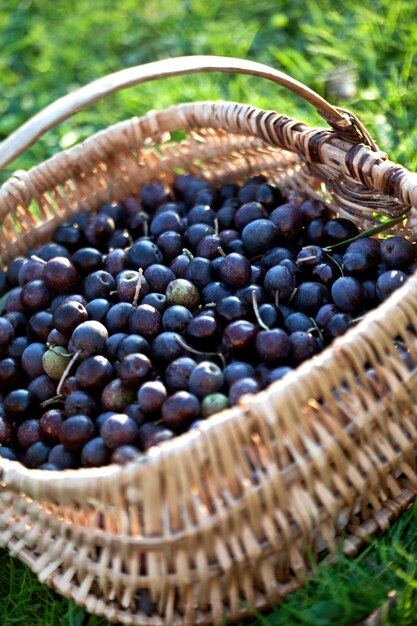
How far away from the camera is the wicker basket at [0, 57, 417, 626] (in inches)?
50.9

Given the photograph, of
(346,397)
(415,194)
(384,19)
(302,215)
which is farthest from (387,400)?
(384,19)

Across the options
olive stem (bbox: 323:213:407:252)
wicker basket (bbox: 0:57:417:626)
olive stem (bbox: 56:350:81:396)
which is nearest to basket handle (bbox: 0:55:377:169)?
wicker basket (bbox: 0:57:417:626)

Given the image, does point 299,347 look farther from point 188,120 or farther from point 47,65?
point 47,65

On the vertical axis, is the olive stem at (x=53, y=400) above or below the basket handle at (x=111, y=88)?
below

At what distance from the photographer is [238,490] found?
51.6 inches

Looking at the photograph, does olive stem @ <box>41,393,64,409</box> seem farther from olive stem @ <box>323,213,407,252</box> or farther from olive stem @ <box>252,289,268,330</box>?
olive stem @ <box>323,213,407,252</box>

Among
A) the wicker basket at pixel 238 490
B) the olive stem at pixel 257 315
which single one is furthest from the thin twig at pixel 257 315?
the wicker basket at pixel 238 490

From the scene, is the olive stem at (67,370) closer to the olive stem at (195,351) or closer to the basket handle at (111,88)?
the olive stem at (195,351)

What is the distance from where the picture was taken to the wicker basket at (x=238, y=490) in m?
1.29

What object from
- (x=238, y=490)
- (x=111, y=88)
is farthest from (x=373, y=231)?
(x=238, y=490)

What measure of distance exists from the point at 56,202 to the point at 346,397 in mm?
1218

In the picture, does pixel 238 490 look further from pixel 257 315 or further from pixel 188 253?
pixel 188 253

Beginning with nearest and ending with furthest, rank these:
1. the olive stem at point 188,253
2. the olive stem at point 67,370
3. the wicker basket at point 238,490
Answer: the wicker basket at point 238,490 < the olive stem at point 67,370 < the olive stem at point 188,253

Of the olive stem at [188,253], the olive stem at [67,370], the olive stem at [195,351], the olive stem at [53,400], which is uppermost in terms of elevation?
the olive stem at [188,253]
